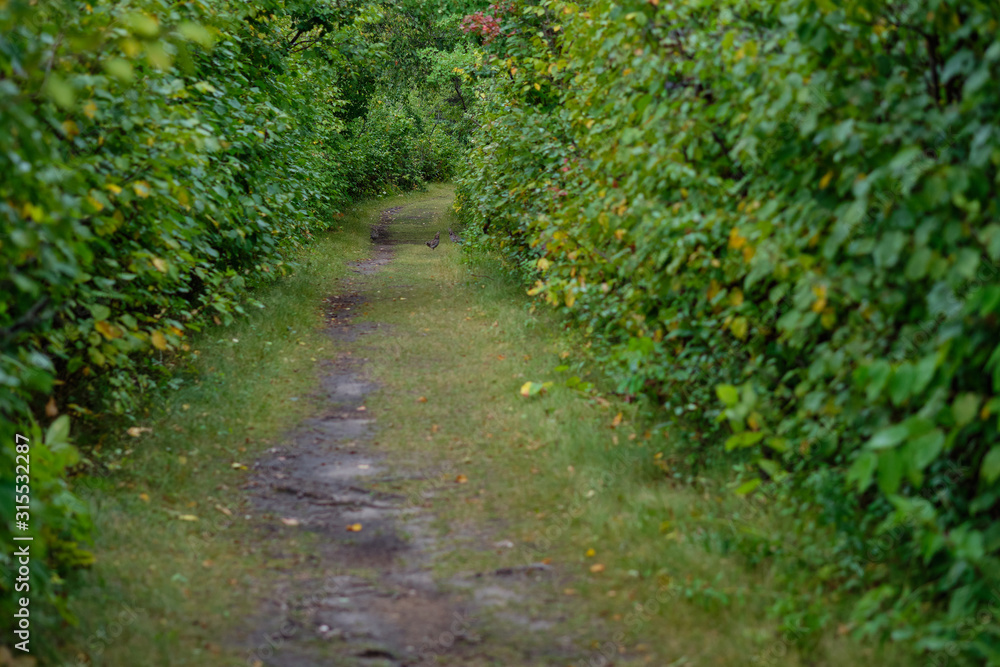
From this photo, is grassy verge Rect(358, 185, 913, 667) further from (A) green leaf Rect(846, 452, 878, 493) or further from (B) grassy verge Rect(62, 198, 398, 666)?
(B) grassy verge Rect(62, 198, 398, 666)

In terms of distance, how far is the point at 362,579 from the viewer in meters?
4.68

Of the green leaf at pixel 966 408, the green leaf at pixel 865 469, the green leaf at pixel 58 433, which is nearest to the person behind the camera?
the green leaf at pixel 966 408

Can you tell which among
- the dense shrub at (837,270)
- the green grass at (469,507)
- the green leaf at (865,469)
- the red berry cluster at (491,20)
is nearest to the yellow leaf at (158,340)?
the green grass at (469,507)

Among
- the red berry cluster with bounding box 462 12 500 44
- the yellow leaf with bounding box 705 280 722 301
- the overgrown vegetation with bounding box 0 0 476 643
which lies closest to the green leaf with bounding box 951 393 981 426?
the yellow leaf with bounding box 705 280 722 301

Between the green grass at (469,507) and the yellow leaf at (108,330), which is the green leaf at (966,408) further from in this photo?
the yellow leaf at (108,330)

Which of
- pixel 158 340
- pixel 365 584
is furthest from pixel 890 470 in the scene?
pixel 158 340

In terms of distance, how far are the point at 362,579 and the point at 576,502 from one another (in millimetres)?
1584

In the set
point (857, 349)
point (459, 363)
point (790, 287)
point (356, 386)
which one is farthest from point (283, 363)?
point (857, 349)

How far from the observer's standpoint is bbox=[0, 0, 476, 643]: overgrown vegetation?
3.10 metres

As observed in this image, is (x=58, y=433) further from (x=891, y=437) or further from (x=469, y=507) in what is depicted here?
(x=891, y=437)

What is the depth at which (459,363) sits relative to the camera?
922 cm

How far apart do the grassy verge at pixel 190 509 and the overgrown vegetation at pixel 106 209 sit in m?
0.20

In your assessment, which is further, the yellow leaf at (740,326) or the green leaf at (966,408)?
the yellow leaf at (740,326)

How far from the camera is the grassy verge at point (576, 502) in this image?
3.89 meters
